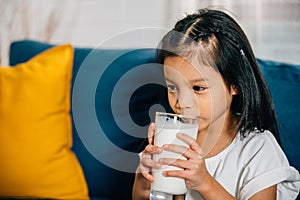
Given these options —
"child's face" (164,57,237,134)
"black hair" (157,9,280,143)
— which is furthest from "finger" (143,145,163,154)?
"black hair" (157,9,280,143)

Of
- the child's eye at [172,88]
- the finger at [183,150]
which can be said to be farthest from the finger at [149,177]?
the child's eye at [172,88]

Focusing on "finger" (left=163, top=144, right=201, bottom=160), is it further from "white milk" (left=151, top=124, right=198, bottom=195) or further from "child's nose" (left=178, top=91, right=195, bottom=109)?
"child's nose" (left=178, top=91, right=195, bottom=109)

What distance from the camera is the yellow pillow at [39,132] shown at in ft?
4.85

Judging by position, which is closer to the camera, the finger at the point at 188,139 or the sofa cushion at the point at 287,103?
the finger at the point at 188,139

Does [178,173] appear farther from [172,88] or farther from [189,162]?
[172,88]

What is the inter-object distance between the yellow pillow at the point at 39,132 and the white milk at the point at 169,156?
28 centimetres

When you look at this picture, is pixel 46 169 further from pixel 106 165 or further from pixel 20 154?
pixel 106 165

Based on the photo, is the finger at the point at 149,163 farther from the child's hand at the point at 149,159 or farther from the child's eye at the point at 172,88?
the child's eye at the point at 172,88

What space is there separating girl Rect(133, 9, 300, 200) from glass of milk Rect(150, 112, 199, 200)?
0.05 feet

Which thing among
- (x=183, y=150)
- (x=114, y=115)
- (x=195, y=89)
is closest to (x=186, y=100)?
(x=195, y=89)

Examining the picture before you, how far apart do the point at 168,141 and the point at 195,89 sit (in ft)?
0.55

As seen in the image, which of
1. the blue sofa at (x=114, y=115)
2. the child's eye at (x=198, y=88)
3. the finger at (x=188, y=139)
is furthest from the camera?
the blue sofa at (x=114, y=115)

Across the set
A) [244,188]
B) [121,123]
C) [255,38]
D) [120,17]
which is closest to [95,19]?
[120,17]

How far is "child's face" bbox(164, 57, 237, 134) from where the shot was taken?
4.53 ft
